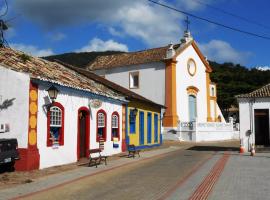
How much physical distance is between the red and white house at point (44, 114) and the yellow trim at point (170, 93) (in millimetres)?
18702

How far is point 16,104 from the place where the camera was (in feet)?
48.0

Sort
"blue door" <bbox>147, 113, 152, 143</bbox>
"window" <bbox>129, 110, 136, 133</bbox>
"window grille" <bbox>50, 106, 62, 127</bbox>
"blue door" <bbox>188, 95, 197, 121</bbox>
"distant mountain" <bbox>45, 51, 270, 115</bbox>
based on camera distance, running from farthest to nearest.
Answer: "distant mountain" <bbox>45, 51, 270, 115</bbox> < "blue door" <bbox>188, 95, 197, 121</bbox> < "blue door" <bbox>147, 113, 152, 143</bbox> < "window" <bbox>129, 110, 136, 133</bbox> < "window grille" <bbox>50, 106, 62, 127</bbox>

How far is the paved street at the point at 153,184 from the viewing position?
9969 millimetres

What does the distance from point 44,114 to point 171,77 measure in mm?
24853

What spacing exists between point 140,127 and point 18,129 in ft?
42.5

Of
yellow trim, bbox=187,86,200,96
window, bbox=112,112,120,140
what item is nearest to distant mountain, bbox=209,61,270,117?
yellow trim, bbox=187,86,200,96

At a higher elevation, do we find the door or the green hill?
the green hill

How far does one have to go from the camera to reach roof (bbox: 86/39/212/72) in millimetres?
40831

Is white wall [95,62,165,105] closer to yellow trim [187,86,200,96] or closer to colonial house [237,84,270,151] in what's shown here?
yellow trim [187,86,200,96]

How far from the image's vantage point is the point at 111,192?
410 inches

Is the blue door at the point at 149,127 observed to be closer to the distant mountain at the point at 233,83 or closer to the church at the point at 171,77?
the church at the point at 171,77

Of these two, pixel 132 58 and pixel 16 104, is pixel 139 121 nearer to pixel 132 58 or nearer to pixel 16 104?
pixel 16 104

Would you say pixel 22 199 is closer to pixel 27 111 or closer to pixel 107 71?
pixel 27 111

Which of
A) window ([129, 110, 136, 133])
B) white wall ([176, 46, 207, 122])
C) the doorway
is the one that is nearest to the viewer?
the doorway
